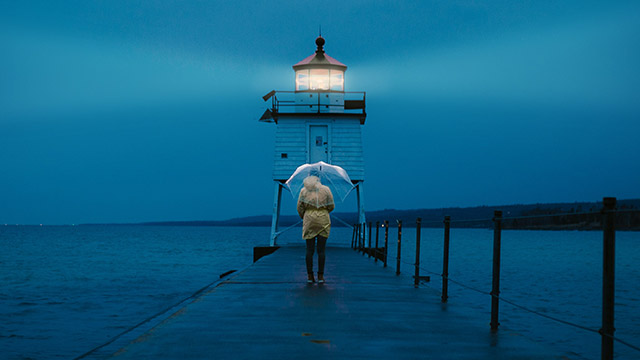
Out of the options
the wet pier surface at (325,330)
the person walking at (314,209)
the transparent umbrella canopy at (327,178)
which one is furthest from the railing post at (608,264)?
the transparent umbrella canopy at (327,178)

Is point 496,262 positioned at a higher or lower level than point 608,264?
lower

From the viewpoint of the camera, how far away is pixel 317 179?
34.0ft

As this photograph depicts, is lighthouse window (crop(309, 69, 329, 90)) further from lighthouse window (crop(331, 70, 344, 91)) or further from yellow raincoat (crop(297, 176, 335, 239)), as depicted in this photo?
yellow raincoat (crop(297, 176, 335, 239))

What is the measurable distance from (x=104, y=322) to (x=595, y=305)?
49.4ft

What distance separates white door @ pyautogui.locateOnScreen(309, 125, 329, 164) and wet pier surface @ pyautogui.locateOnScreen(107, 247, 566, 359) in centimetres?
1662

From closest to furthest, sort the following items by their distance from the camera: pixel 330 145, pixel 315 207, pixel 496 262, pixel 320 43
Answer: pixel 496 262 < pixel 315 207 < pixel 330 145 < pixel 320 43

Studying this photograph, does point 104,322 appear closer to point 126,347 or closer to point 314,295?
point 314,295

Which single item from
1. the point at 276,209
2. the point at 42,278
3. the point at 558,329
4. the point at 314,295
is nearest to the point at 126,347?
the point at 314,295

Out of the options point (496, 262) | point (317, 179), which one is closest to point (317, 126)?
point (317, 179)

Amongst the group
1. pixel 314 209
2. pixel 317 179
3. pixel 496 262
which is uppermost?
pixel 317 179

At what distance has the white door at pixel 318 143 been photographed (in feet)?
85.9

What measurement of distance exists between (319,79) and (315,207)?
17.5 meters

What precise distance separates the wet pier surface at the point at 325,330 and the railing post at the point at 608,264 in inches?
33.1

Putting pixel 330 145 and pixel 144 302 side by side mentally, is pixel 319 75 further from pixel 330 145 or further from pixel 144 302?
pixel 144 302
